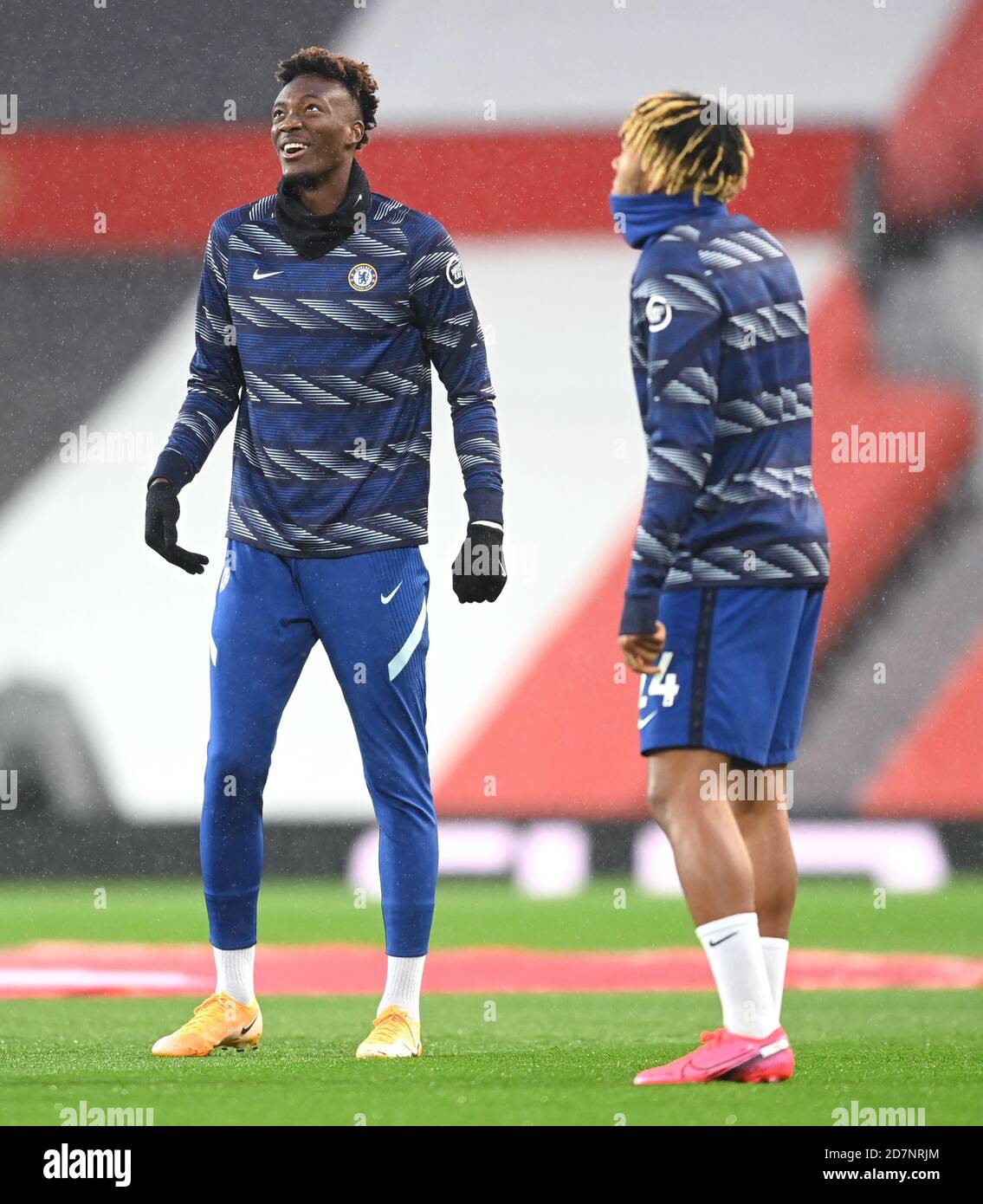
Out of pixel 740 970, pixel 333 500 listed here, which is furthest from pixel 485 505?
pixel 740 970

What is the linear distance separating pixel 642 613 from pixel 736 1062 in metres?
0.71

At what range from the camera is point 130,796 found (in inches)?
391

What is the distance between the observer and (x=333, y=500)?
3.59m

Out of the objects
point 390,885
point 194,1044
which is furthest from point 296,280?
point 194,1044

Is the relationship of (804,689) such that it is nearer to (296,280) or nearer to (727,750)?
(727,750)

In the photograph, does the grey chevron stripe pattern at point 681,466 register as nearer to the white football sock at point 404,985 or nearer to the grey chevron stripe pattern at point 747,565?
the grey chevron stripe pattern at point 747,565

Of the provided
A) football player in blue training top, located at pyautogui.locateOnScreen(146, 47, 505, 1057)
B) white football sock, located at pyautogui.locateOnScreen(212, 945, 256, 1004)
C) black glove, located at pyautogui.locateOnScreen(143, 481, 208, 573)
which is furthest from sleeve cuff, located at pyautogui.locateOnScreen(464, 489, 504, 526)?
white football sock, located at pyautogui.locateOnScreen(212, 945, 256, 1004)

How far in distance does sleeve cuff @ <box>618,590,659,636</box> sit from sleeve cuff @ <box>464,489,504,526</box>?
2.60 feet

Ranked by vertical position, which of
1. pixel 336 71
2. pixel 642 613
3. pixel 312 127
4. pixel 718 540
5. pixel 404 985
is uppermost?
pixel 336 71

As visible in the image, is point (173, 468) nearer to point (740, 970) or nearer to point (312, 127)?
point (312, 127)

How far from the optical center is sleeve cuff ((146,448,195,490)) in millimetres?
3805

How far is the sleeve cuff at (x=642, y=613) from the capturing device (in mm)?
2893

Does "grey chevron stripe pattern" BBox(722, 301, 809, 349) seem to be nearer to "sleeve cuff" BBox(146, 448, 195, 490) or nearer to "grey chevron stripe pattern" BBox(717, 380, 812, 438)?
"grey chevron stripe pattern" BBox(717, 380, 812, 438)

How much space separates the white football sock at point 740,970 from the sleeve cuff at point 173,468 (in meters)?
1.51
